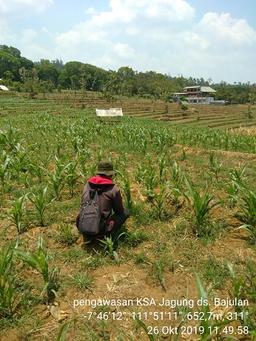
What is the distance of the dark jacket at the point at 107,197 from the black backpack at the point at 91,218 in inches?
2.7

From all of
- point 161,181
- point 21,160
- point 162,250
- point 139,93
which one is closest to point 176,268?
point 162,250

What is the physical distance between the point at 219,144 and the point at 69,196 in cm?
797

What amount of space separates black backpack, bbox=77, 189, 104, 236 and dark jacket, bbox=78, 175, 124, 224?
0.07 meters

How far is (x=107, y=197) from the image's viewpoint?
4262 millimetres

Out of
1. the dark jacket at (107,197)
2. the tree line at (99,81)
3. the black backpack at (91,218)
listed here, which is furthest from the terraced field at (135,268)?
the tree line at (99,81)

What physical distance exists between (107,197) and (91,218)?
320 millimetres

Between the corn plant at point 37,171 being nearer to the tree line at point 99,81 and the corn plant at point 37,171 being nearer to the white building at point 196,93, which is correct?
the tree line at point 99,81

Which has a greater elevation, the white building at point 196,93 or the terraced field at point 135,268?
the white building at point 196,93

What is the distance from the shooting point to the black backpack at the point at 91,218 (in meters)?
4.09

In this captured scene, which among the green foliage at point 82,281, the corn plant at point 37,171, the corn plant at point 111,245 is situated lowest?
the green foliage at point 82,281

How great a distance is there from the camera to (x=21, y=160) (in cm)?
708

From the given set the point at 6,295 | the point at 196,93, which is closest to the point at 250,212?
the point at 6,295

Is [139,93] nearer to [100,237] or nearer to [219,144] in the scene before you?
[219,144]

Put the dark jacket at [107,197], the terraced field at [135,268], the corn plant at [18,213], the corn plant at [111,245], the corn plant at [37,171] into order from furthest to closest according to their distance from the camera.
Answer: the corn plant at [37,171]
the corn plant at [18,213]
the dark jacket at [107,197]
the corn plant at [111,245]
the terraced field at [135,268]
